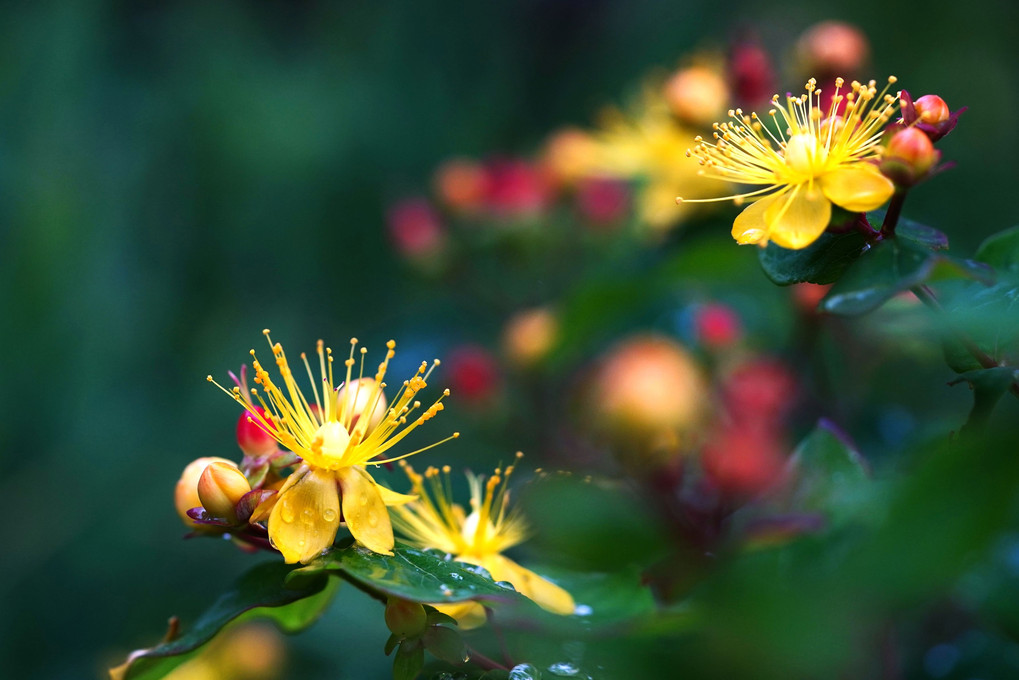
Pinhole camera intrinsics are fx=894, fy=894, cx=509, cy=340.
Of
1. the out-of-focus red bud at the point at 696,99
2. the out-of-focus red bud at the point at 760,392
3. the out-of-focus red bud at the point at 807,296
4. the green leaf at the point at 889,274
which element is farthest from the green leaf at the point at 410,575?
the out-of-focus red bud at the point at 696,99

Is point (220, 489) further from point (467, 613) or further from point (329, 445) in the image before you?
point (467, 613)

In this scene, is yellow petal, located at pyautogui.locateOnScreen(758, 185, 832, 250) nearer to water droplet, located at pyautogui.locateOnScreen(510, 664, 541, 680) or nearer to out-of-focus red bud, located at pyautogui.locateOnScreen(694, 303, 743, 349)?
water droplet, located at pyautogui.locateOnScreen(510, 664, 541, 680)

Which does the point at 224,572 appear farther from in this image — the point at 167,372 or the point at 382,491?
the point at 382,491

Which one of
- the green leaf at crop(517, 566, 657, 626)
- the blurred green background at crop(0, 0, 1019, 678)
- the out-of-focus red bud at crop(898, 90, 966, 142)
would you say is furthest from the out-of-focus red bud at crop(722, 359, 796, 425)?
→ the blurred green background at crop(0, 0, 1019, 678)

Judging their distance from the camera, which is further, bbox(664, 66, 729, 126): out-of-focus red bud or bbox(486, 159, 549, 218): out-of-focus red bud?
bbox(486, 159, 549, 218): out-of-focus red bud

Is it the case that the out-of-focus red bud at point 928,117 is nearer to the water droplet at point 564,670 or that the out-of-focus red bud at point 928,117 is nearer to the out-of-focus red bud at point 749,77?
the water droplet at point 564,670

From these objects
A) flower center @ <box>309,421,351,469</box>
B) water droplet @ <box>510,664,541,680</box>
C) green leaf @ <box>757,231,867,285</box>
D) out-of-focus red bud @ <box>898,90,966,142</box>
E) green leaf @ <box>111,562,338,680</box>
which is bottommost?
water droplet @ <box>510,664,541,680</box>

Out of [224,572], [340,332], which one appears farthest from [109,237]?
[224,572]
